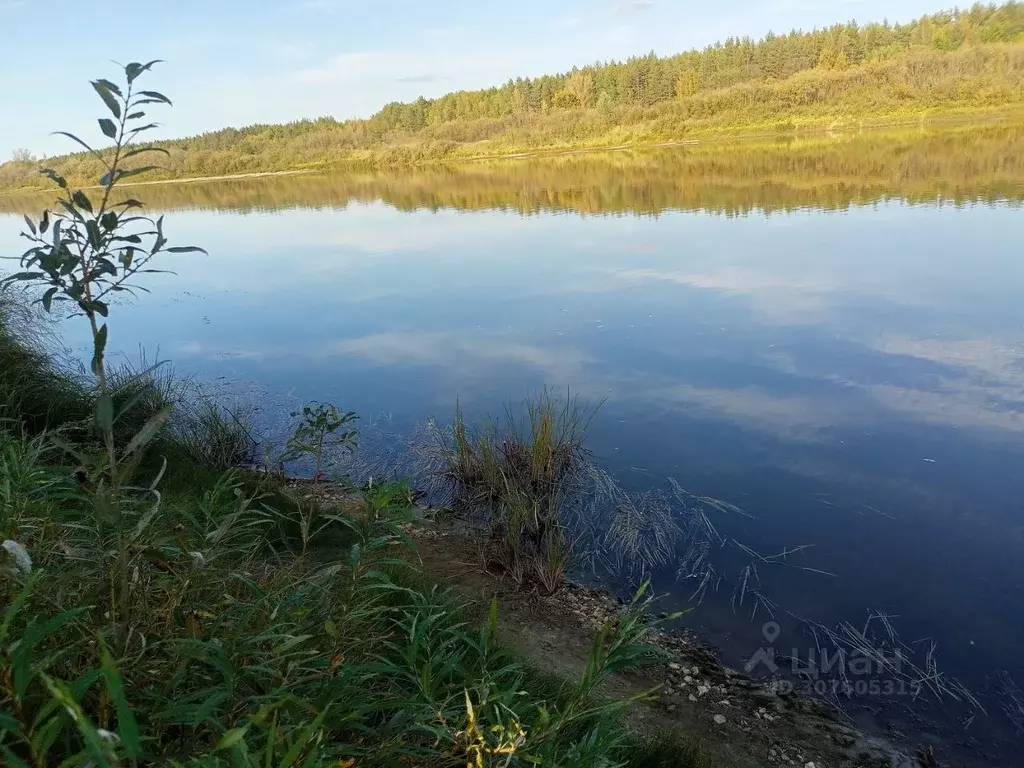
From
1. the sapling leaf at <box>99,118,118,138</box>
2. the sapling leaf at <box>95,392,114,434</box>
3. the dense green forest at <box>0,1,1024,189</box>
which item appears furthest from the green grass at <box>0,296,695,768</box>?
the dense green forest at <box>0,1,1024,189</box>

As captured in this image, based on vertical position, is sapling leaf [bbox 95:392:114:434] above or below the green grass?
above

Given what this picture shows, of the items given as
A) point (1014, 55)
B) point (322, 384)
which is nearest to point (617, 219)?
point (322, 384)

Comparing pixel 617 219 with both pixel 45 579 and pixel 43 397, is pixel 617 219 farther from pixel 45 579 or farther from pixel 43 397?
pixel 45 579

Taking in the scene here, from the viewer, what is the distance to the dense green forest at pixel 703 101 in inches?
1533

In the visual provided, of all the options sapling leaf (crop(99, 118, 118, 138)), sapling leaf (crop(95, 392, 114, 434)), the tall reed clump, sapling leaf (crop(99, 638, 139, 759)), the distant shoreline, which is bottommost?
the tall reed clump

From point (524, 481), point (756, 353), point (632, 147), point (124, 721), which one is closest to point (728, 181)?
point (756, 353)

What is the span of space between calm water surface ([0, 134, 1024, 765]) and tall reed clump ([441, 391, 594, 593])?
43 cm

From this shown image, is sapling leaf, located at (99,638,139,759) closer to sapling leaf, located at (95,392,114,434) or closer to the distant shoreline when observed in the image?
sapling leaf, located at (95,392,114,434)

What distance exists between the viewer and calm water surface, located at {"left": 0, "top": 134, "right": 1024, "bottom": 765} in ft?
13.3

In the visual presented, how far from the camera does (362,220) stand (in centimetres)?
2220

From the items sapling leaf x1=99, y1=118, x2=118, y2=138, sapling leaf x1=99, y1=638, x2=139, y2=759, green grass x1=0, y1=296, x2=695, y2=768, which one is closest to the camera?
sapling leaf x1=99, y1=638, x2=139, y2=759

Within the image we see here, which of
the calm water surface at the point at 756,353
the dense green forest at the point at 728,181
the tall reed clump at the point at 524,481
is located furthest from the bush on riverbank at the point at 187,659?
the dense green forest at the point at 728,181

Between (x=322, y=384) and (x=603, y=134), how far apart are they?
4452 centimetres

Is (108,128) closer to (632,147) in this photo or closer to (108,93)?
(108,93)
